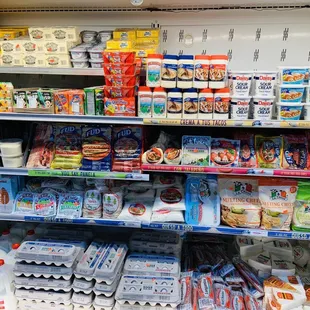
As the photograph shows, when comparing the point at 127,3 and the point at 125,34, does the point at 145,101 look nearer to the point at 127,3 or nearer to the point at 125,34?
the point at 125,34

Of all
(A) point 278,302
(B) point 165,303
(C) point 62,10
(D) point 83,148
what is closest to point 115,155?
(D) point 83,148

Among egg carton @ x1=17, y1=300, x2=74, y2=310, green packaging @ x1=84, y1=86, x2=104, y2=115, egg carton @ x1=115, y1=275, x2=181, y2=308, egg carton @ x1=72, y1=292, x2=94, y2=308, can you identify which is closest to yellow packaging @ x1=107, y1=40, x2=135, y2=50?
green packaging @ x1=84, y1=86, x2=104, y2=115

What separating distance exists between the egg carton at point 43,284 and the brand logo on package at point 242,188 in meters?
1.27

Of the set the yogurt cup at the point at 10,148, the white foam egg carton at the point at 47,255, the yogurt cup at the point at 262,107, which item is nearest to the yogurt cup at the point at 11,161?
the yogurt cup at the point at 10,148

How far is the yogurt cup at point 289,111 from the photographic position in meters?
2.08

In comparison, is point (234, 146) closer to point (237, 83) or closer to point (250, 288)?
point (237, 83)

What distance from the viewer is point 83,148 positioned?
2.37 meters

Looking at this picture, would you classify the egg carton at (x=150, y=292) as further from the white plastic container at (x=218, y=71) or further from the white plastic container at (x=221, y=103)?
the white plastic container at (x=218, y=71)

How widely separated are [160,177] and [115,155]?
1.39 feet

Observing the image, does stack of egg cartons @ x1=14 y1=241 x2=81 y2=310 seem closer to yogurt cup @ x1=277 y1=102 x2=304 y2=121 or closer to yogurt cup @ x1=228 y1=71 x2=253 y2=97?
yogurt cup @ x1=228 y1=71 x2=253 y2=97

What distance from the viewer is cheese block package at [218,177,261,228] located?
91.0 inches

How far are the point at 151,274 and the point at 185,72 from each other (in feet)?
4.32

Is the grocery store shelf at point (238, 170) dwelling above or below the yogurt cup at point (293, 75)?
below

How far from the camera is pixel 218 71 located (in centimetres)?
205
